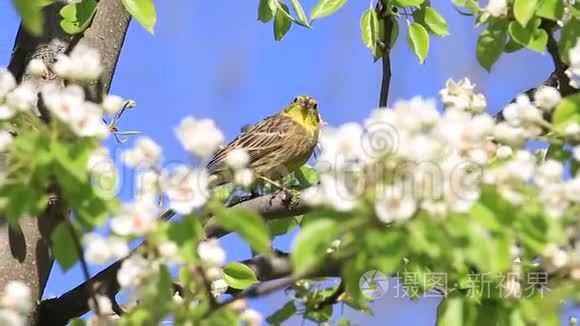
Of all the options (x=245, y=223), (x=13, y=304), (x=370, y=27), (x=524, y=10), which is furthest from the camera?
(x=370, y=27)

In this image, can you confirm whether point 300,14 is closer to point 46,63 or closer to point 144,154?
point 46,63

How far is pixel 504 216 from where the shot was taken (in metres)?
1.94

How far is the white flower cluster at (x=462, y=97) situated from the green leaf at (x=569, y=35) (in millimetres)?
514

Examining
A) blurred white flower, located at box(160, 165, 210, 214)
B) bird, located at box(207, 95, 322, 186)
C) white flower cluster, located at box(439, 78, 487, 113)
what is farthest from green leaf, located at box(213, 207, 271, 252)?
bird, located at box(207, 95, 322, 186)

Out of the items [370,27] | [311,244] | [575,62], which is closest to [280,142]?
[370,27]

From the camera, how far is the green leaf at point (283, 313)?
2.91 metres

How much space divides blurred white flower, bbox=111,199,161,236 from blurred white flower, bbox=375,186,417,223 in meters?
0.42

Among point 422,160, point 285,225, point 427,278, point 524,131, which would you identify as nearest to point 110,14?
point 285,225

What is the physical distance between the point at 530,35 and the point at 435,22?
84 centimetres

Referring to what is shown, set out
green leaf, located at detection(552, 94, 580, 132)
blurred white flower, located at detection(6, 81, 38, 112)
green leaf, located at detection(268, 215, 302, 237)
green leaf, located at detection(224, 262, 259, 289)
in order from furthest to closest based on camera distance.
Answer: green leaf, located at detection(268, 215, 302, 237)
green leaf, located at detection(224, 262, 259, 289)
green leaf, located at detection(552, 94, 580, 132)
blurred white flower, located at detection(6, 81, 38, 112)

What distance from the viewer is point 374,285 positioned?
3.40m

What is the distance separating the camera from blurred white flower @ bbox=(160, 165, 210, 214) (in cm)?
200

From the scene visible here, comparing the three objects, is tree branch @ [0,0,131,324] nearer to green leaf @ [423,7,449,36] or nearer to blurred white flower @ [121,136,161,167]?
green leaf @ [423,7,449,36]

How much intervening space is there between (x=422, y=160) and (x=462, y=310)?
0.53 metres
